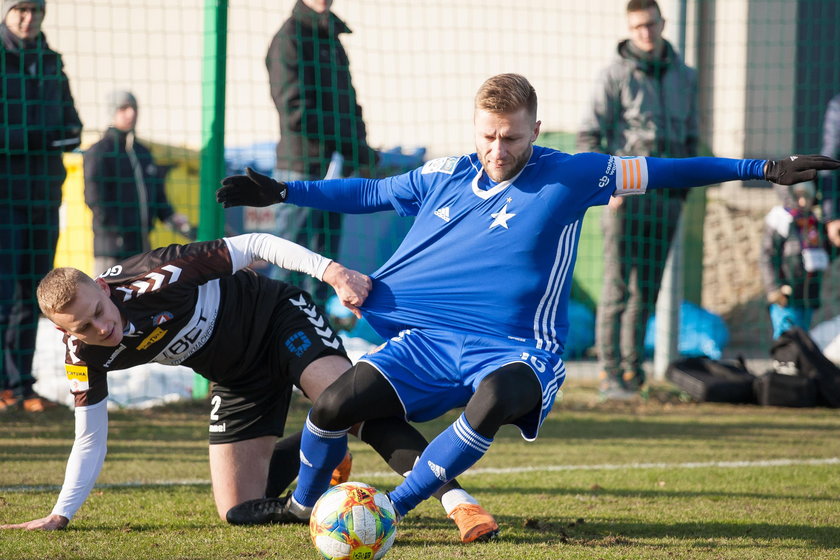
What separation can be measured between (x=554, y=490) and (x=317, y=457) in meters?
1.55

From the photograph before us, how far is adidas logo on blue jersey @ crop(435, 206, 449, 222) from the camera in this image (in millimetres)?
4312

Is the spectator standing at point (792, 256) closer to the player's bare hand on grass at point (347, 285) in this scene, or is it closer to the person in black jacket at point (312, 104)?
the person in black jacket at point (312, 104)

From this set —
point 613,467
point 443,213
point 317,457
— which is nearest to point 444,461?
point 317,457

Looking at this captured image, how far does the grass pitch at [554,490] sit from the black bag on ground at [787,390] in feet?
0.54

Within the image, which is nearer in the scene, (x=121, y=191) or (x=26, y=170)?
(x=26, y=170)

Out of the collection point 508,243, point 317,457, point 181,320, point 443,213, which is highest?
point 443,213

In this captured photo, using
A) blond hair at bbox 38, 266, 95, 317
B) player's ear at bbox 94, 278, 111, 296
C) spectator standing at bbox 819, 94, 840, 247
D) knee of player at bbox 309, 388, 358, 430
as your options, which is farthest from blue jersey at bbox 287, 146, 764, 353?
spectator standing at bbox 819, 94, 840, 247

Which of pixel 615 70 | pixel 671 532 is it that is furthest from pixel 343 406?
pixel 615 70

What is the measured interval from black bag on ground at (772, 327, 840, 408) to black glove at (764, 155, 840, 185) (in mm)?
4519

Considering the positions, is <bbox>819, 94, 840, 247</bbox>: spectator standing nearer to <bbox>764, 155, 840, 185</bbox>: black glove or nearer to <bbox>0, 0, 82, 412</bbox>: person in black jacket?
<bbox>764, 155, 840, 185</bbox>: black glove

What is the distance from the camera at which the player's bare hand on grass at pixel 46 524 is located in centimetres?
421

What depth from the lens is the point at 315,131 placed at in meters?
8.16

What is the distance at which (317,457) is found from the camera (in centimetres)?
418

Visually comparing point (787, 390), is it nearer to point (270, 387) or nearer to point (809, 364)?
point (809, 364)
